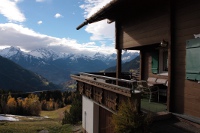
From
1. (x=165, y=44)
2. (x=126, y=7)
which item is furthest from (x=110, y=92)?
(x=126, y=7)

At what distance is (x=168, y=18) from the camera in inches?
371

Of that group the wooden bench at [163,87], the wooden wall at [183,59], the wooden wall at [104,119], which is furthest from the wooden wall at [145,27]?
the wooden wall at [104,119]

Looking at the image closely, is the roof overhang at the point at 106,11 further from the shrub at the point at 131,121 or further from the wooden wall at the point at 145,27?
the shrub at the point at 131,121

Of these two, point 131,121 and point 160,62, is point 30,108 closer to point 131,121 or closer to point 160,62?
point 160,62

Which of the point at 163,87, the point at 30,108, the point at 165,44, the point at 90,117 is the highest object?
the point at 165,44

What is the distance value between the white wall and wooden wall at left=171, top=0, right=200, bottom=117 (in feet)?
21.3

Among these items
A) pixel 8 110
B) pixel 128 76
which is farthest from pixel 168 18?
pixel 8 110

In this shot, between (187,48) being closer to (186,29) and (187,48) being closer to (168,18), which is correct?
(186,29)

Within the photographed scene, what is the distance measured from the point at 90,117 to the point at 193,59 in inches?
360

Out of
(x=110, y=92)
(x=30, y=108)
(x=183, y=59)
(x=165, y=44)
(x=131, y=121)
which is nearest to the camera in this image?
(x=131, y=121)

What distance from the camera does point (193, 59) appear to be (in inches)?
323

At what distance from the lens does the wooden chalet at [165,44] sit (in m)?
8.23

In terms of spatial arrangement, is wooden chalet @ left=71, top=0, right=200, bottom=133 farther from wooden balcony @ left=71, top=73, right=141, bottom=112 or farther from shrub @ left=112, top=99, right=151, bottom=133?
Result: shrub @ left=112, top=99, right=151, bottom=133

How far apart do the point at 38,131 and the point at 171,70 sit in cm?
2105
